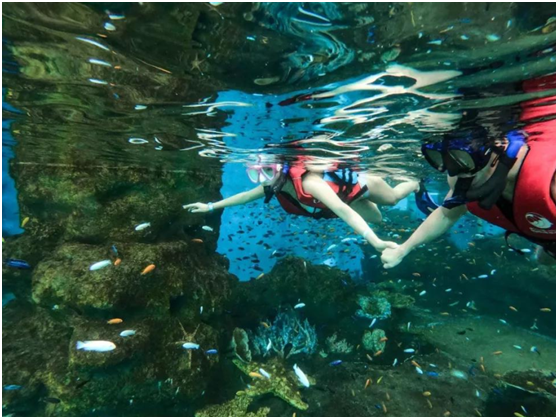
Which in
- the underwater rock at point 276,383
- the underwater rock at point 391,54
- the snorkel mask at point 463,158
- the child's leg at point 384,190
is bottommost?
the underwater rock at point 276,383

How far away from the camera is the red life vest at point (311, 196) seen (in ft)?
25.3

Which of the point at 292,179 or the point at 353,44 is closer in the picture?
the point at 353,44

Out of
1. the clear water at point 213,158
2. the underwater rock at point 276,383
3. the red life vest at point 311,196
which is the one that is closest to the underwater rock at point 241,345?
the underwater rock at point 276,383

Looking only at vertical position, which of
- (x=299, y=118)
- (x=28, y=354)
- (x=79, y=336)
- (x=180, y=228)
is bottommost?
(x=28, y=354)

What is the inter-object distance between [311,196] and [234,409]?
6420 mm

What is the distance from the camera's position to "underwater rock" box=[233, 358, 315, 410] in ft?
30.1

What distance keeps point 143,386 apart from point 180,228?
17.7ft

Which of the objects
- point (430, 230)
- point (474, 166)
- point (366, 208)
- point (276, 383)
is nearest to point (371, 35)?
point (474, 166)

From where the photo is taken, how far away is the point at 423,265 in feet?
61.4

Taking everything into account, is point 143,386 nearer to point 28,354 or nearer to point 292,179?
point 28,354

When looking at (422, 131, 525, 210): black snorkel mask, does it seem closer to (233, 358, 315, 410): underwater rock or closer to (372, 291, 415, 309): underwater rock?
(233, 358, 315, 410): underwater rock

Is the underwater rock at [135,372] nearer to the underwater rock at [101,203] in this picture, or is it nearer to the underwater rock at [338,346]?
the underwater rock at [101,203]

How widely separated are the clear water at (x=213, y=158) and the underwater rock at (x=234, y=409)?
0.17m

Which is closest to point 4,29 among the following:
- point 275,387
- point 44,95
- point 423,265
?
point 44,95
